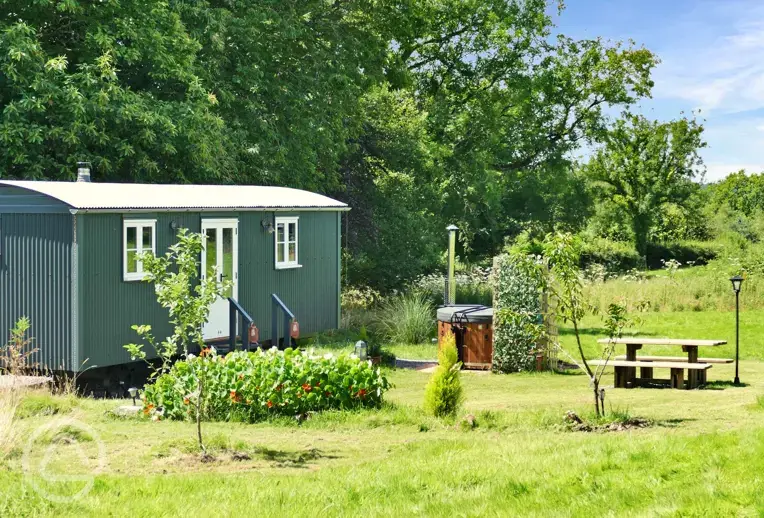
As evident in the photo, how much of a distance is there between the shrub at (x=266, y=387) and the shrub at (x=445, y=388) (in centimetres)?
91

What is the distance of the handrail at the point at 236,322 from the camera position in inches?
652

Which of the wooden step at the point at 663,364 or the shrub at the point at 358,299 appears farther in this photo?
the shrub at the point at 358,299

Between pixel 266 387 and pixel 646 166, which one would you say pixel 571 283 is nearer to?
pixel 266 387

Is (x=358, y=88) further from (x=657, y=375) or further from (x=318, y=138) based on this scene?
(x=657, y=375)

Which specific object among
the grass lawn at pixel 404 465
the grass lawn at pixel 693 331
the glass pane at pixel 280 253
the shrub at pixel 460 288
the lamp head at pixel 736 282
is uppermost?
the glass pane at pixel 280 253

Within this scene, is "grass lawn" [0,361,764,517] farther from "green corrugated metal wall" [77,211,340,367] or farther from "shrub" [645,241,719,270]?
"shrub" [645,241,719,270]

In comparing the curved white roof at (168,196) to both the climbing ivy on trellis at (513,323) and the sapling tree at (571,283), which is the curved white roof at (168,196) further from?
the sapling tree at (571,283)

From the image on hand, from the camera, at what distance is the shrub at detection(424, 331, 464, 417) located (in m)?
10.2

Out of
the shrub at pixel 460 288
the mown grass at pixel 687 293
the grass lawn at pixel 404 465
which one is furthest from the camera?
the mown grass at pixel 687 293

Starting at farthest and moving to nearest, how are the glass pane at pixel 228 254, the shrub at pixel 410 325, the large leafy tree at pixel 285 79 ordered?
1. the large leafy tree at pixel 285 79
2. the shrub at pixel 410 325
3. the glass pane at pixel 228 254

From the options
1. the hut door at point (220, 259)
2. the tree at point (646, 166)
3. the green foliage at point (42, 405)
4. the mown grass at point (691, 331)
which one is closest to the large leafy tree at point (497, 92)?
the tree at point (646, 166)

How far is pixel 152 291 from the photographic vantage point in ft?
48.7

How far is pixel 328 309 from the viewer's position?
20.2 meters

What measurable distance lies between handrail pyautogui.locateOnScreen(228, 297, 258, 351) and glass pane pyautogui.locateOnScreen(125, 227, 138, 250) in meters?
2.61
